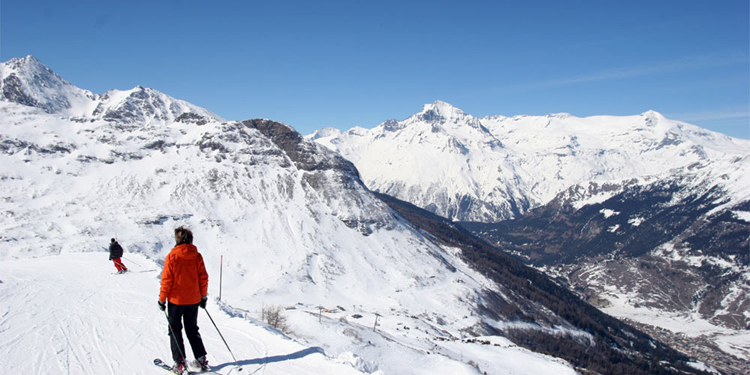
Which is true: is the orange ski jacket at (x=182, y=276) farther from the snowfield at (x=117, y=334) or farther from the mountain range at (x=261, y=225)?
the mountain range at (x=261, y=225)

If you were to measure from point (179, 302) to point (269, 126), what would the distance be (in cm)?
19066

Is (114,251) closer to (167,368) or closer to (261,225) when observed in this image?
(167,368)

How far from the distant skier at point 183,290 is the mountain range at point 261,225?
76719 mm

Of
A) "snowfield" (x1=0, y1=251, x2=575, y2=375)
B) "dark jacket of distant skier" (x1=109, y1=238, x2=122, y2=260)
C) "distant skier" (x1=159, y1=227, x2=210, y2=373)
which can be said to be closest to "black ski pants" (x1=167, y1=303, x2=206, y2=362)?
"distant skier" (x1=159, y1=227, x2=210, y2=373)

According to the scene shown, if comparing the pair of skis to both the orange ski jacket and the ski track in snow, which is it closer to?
the ski track in snow

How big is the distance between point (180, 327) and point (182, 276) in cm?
157

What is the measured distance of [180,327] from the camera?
39.9 ft

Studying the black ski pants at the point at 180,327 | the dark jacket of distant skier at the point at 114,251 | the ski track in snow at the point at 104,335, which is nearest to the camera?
the black ski pants at the point at 180,327

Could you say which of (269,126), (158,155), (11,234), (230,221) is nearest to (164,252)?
(230,221)

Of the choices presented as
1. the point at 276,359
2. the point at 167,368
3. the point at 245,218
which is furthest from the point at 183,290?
the point at 245,218

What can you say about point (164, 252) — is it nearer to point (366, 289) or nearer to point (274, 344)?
point (366, 289)

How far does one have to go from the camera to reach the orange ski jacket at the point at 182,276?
11648mm

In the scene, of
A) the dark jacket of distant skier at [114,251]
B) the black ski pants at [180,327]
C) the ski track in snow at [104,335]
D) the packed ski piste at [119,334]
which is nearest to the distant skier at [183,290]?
the black ski pants at [180,327]


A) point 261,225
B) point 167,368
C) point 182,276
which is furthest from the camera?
point 261,225
